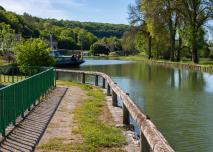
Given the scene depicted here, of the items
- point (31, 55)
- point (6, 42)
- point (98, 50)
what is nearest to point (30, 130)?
point (31, 55)

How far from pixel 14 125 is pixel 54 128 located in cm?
113

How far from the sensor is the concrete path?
11.0 metres

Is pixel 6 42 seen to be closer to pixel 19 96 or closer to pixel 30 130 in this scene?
pixel 19 96

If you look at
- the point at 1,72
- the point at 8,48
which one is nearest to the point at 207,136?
the point at 1,72

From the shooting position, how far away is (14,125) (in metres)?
13.6

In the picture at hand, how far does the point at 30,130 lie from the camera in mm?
13039

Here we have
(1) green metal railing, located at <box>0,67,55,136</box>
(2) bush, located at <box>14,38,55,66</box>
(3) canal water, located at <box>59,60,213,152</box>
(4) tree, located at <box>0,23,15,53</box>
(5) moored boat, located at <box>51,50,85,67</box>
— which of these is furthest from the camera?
(5) moored boat, located at <box>51,50,85,67</box>

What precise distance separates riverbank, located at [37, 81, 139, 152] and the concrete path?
0.69ft

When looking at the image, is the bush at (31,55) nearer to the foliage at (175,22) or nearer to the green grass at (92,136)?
the green grass at (92,136)

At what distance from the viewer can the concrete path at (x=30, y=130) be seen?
36.1 feet

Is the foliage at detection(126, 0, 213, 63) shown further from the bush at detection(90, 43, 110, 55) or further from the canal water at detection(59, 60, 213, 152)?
the bush at detection(90, 43, 110, 55)

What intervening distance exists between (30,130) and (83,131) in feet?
4.67

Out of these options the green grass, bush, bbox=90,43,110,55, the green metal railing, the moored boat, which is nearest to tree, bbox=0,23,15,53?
the moored boat

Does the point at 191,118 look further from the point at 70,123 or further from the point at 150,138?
A: the point at 150,138
